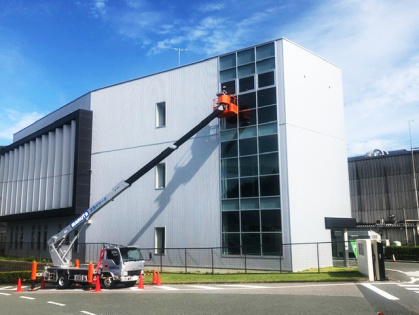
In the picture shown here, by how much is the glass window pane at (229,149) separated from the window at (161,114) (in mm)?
5895

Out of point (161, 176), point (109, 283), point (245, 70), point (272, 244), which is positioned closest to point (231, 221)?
point (272, 244)

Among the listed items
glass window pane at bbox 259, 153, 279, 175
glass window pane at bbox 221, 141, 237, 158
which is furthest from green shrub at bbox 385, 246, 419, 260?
glass window pane at bbox 221, 141, 237, 158

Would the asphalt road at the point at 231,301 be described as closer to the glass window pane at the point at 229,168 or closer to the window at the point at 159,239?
the glass window pane at the point at 229,168

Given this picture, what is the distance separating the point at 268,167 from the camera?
2605 centimetres

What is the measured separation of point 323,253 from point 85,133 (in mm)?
21012

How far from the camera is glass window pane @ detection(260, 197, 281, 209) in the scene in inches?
995

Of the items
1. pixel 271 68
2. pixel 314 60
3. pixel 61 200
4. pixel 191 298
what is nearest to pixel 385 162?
pixel 314 60

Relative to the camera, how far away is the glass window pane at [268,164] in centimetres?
2577

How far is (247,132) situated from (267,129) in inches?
55.0

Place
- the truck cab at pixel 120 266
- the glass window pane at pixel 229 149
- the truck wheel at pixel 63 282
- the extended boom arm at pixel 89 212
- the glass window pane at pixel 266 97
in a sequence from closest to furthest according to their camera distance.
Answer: the truck cab at pixel 120 266
the truck wheel at pixel 63 282
the extended boom arm at pixel 89 212
the glass window pane at pixel 266 97
the glass window pane at pixel 229 149

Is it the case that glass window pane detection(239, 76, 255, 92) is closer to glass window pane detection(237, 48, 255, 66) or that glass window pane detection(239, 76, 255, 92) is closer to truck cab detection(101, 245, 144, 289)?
glass window pane detection(237, 48, 255, 66)

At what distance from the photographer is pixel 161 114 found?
105 ft

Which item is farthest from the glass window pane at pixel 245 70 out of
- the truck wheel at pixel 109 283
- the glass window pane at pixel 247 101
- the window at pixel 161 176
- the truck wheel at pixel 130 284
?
the truck wheel at pixel 109 283

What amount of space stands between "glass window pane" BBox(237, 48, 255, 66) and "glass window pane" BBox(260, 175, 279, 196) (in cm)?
762
